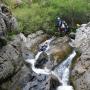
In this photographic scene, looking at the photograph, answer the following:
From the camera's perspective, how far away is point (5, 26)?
2188cm

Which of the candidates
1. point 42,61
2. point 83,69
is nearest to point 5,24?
point 42,61

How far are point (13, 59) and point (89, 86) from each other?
539 cm

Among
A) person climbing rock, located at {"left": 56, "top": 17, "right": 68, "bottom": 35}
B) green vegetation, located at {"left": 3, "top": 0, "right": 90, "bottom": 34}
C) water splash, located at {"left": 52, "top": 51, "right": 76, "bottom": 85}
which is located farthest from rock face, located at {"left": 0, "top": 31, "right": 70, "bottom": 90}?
green vegetation, located at {"left": 3, "top": 0, "right": 90, "bottom": 34}

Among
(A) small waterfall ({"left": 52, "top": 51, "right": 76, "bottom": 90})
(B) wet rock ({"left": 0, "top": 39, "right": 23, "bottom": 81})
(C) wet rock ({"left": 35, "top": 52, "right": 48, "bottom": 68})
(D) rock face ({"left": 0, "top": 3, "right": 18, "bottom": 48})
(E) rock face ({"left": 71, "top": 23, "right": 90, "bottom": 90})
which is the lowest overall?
(A) small waterfall ({"left": 52, "top": 51, "right": 76, "bottom": 90})

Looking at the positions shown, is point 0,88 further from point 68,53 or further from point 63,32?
point 63,32

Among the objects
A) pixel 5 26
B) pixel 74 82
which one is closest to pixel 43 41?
pixel 5 26

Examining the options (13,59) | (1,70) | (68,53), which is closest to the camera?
(1,70)

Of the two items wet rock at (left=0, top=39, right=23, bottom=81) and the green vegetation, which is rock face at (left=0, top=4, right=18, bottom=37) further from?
the green vegetation

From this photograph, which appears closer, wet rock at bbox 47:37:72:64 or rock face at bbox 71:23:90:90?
rock face at bbox 71:23:90:90

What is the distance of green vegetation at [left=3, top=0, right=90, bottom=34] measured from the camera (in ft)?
99.8

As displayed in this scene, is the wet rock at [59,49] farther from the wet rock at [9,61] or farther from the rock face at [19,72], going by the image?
the wet rock at [9,61]

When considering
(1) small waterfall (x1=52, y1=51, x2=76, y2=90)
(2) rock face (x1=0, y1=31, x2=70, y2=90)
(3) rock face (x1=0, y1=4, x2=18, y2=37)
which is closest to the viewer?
(2) rock face (x1=0, y1=31, x2=70, y2=90)

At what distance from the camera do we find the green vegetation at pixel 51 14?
30422 mm

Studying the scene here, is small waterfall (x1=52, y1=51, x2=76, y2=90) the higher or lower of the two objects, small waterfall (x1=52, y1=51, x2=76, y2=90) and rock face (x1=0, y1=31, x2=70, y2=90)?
the lower
